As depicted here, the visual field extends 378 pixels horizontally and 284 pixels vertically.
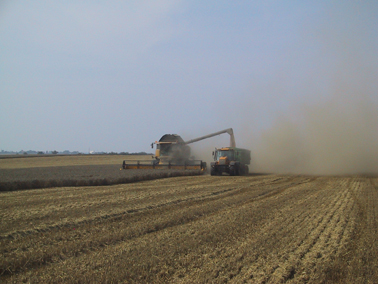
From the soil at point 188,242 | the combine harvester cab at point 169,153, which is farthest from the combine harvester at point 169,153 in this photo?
Result: the soil at point 188,242

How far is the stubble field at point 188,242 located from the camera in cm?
582

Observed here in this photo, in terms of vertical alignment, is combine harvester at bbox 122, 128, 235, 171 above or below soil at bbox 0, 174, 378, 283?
above

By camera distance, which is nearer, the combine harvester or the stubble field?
the stubble field

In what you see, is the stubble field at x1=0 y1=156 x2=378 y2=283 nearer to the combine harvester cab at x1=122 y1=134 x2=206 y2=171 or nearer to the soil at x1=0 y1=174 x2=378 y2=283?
the soil at x1=0 y1=174 x2=378 y2=283

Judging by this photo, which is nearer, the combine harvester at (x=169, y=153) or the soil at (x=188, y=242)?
the soil at (x=188, y=242)

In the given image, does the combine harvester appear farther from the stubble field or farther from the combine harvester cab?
the stubble field

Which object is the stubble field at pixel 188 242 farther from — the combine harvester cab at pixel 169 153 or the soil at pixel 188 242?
the combine harvester cab at pixel 169 153

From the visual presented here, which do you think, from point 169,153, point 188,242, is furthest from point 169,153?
point 188,242

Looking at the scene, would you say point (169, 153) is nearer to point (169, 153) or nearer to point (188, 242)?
point (169, 153)

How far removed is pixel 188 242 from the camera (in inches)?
299

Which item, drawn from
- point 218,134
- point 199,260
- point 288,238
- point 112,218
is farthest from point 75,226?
point 218,134

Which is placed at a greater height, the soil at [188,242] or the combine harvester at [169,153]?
the combine harvester at [169,153]

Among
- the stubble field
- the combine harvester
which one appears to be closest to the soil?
the stubble field

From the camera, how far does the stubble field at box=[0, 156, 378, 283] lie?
582cm
